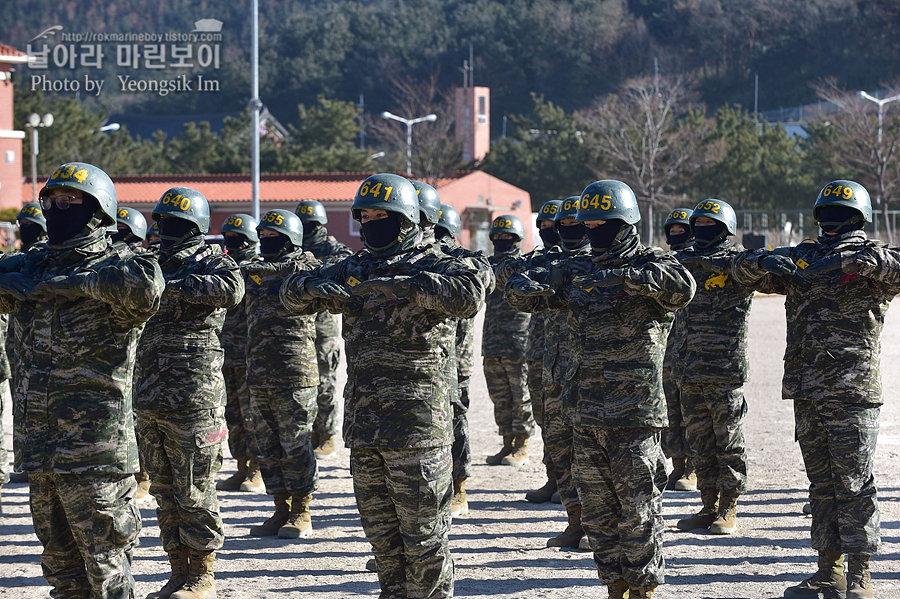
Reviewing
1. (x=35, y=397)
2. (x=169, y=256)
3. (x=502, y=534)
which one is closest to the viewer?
(x=35, y=397)

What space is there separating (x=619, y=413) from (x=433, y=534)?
129 cm

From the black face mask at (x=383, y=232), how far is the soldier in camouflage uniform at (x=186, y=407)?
1.23 meters

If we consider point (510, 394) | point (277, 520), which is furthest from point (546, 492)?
point (277, 520)

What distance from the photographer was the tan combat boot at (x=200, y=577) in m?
6.41

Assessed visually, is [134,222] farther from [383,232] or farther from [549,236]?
[383,232]

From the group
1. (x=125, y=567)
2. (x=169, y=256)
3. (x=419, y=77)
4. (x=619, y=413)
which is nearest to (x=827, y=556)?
(x=619, y=413)

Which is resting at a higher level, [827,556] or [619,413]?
[619,413]

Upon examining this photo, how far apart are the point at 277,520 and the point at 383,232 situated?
10.5 ft

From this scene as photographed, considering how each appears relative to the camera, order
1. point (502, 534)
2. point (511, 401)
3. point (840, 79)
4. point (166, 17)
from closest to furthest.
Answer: point (502, 534), point (511, 401), point (840, 79), point (166, 17)

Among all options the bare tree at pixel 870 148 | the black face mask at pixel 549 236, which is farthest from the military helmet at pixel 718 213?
the bare tree at pixel 870 148

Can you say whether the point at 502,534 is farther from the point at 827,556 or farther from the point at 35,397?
the point at 35,397

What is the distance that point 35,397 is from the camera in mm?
5320

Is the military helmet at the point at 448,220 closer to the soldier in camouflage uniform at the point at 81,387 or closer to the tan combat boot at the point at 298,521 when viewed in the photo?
the tan combat boot at the point at 298,521

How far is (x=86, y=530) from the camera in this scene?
5238mm
